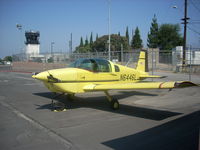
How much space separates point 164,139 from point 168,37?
61.9m

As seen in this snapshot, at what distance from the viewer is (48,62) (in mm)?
35781

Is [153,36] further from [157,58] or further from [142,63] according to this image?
[142,63]

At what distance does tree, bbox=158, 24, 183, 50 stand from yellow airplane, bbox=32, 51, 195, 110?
55090 mm

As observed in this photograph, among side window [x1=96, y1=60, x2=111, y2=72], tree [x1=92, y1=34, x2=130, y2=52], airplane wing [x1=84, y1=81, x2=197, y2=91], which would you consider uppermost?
tree [x1=92, y1=34, x2=130, y2=52]

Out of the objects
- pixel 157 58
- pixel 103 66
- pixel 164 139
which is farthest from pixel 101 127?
pixel 157 58

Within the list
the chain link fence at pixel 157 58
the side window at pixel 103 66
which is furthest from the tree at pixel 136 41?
the side window at pixel 103 66

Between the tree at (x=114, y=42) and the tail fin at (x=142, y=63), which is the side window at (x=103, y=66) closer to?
the tail fin at (x=142, y=63)

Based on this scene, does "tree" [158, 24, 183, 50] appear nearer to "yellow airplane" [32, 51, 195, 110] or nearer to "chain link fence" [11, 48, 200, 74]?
"chain link fence" [11, 48, 200, 74]

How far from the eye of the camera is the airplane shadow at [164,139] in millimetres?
4480

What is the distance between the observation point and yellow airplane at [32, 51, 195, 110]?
7.49 metres

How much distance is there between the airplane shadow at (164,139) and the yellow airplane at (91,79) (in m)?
1.25

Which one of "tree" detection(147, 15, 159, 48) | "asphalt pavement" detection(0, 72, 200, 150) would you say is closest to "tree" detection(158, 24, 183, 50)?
"tree" detection(147, 15, 159, 48)

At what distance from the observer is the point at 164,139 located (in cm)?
489

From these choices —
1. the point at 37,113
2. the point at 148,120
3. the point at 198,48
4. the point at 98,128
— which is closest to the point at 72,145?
the point at 98,128
